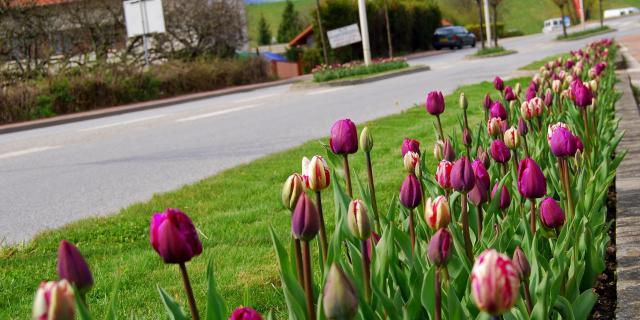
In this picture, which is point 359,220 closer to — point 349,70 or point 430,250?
point 430,250

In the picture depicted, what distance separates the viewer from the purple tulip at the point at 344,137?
2.35m

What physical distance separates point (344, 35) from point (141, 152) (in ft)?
72.8

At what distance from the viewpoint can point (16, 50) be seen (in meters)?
28.3

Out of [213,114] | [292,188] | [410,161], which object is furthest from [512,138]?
[213,114]

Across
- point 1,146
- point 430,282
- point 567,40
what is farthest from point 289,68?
point 430,282

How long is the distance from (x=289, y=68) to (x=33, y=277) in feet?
→ 113

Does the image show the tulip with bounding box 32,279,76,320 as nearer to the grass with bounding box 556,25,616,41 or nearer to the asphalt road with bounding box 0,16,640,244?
the asphalt road with bounding box 0,16,640,244

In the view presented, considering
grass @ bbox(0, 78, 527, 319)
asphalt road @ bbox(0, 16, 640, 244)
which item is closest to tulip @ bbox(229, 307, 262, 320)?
grass @ bbox(0, 78, 527, 319)

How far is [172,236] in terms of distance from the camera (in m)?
1.48

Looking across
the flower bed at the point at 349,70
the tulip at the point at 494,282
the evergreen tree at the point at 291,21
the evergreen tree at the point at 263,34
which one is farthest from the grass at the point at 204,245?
the evergreen tree at the point at 263,34

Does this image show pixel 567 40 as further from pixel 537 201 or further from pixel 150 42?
pixel 537 201

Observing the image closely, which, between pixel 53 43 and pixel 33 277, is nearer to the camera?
pixel 33 277

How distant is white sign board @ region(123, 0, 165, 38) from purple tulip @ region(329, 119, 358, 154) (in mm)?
27584

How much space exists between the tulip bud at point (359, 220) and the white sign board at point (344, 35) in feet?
99.4
